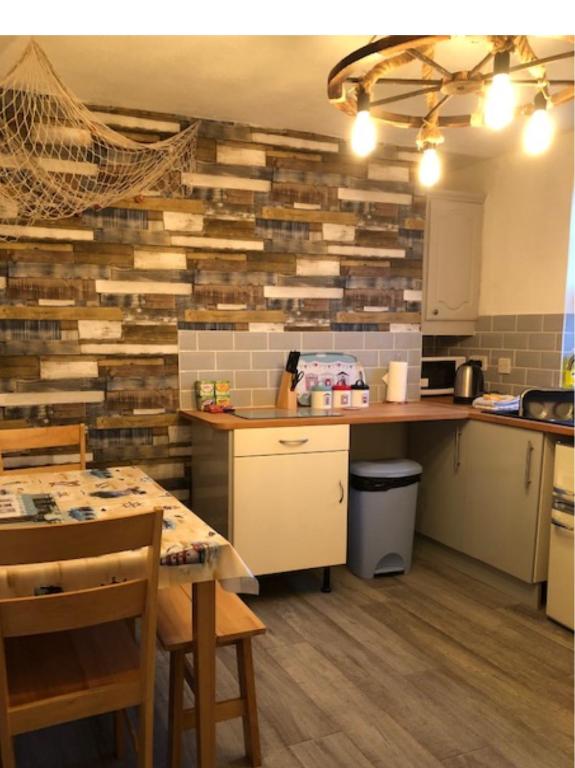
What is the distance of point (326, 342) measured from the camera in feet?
11.6

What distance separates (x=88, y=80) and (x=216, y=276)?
1.06 meters

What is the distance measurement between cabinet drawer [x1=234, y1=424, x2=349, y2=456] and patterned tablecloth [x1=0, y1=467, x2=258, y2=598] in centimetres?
69

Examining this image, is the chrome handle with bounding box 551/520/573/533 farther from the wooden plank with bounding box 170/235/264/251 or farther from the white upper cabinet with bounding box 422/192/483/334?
the wooden plank with bounding box 170/235/264/251

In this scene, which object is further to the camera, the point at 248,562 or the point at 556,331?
the point at 556,331

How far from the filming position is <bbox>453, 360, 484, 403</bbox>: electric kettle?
355 centimetres

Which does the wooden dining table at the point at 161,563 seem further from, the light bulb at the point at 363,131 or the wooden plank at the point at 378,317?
the wooden plank at the point at 378,317

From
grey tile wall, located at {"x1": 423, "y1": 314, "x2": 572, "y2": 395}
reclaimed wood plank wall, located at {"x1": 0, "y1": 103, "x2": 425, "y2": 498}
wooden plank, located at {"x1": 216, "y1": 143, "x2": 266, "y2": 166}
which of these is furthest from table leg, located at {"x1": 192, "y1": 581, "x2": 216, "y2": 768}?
grey tile wall, located at {"x1": 423, "y1": 314, "x2": 572, "y2": 395}

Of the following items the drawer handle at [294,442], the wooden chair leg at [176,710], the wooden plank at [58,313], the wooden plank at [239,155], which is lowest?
the wooden chair leg at [176,710]

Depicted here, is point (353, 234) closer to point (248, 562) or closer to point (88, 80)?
point (88, 80)

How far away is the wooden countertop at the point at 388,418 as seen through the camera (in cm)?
278

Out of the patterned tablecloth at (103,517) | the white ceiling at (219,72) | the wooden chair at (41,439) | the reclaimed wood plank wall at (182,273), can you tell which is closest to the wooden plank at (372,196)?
the reclaimed wood plank wall at (182,273)

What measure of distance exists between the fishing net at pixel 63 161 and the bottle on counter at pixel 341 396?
1.36 meters

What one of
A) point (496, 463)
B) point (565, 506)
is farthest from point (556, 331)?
point (565, 506)

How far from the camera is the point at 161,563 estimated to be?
1.50 meters
